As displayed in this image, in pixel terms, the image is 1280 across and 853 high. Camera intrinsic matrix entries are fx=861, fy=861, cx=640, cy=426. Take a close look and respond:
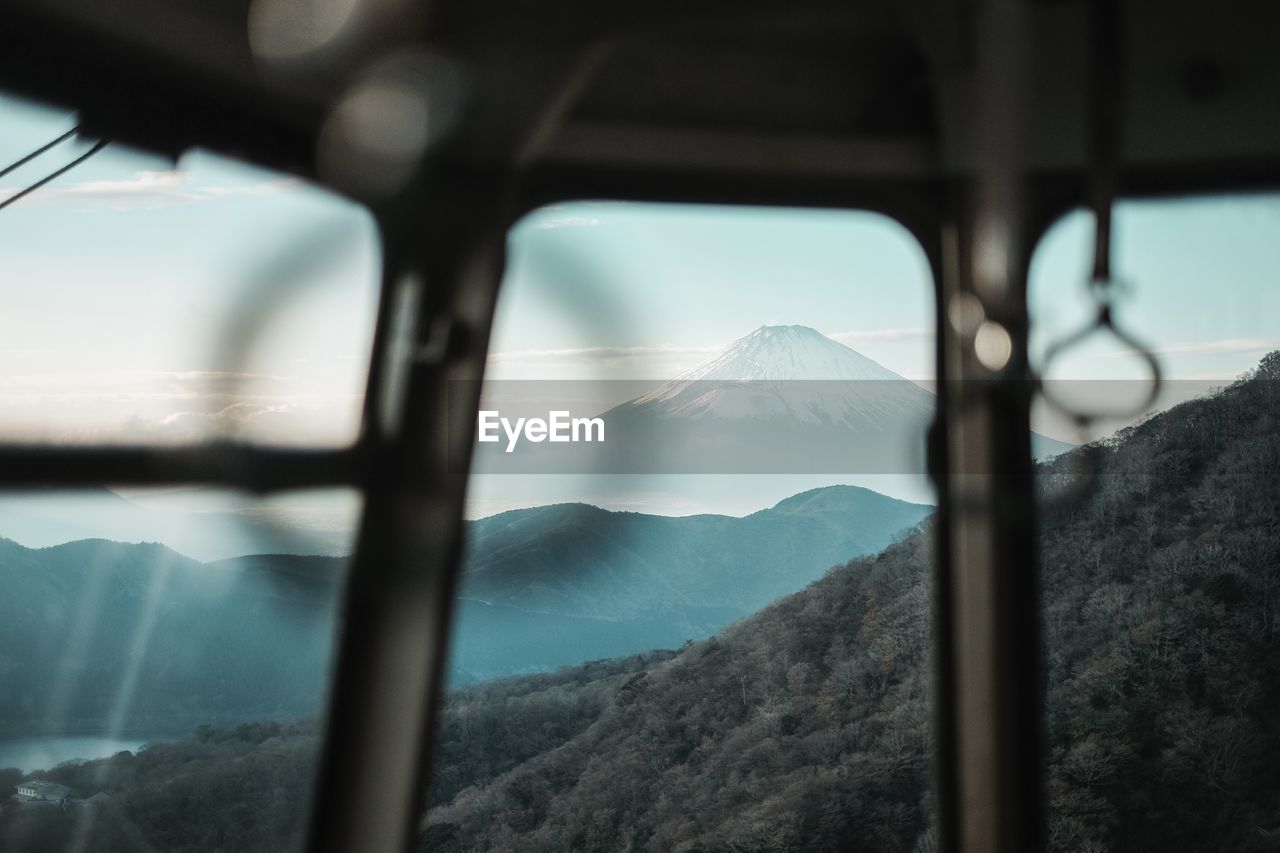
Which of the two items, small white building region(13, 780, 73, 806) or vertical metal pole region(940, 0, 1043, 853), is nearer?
small white building region(13, 780, 73, 806)

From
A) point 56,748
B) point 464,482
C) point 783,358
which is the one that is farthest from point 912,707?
point 56,748

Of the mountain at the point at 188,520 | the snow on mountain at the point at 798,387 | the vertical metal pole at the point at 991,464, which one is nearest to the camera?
the mountain at the point at 188,520

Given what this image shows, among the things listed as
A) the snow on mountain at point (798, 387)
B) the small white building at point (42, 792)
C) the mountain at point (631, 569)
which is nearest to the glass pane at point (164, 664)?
the small white building at point (42, 792)

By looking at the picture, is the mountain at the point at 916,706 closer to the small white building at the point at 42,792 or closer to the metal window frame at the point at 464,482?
the metal window frame at the point at 464,482

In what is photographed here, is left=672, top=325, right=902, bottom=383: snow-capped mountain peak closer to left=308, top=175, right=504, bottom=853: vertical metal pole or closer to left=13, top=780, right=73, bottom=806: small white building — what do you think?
left=308, top=175, right=504, bottom=853: vertical metal pole

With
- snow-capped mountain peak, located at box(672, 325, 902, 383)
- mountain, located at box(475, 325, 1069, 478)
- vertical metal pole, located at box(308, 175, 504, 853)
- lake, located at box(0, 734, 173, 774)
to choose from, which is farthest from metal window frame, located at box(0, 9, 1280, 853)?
lake, located at box(0, 734, 173, 774)

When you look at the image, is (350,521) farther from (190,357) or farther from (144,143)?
(144,143)
